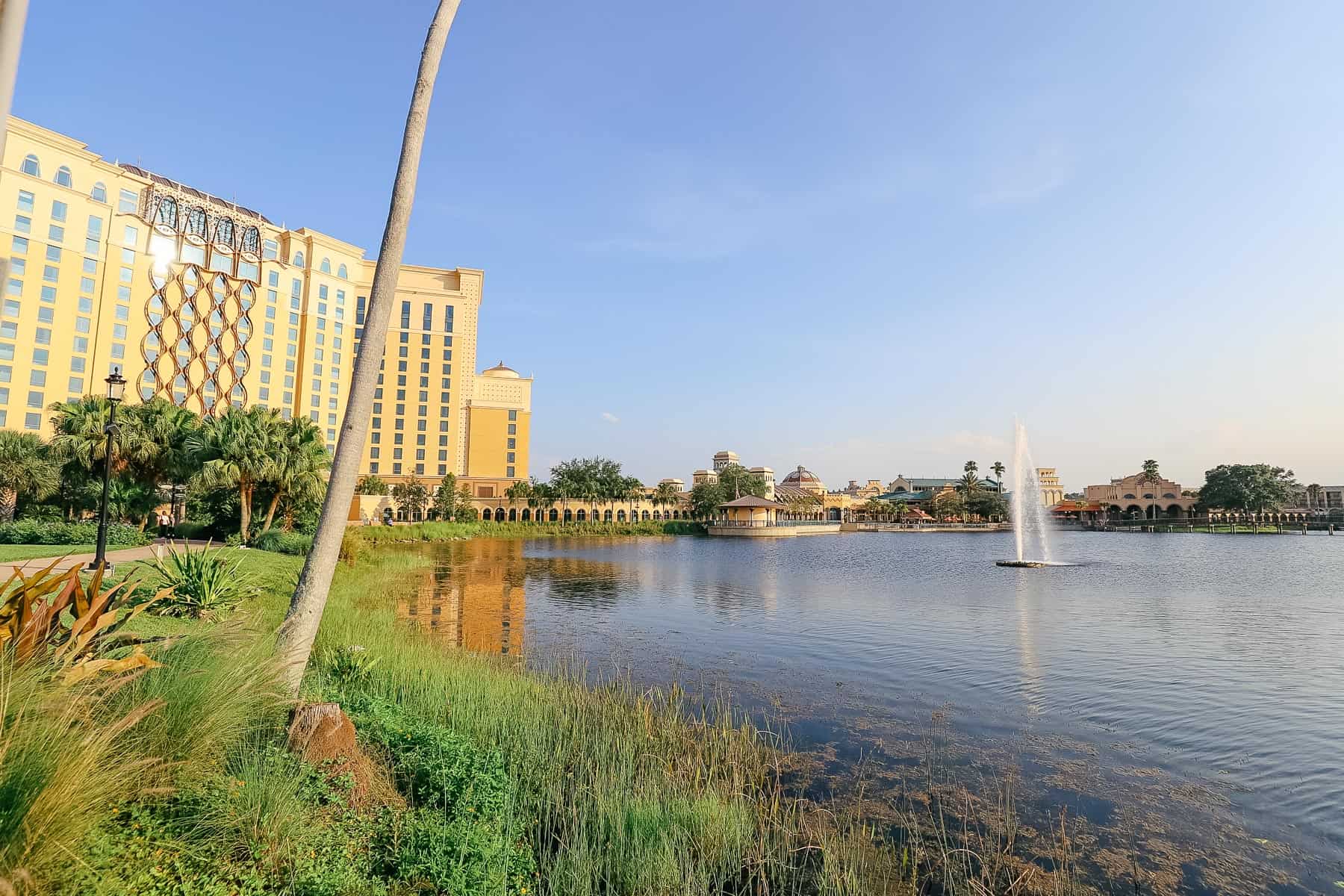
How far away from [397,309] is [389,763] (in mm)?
98337

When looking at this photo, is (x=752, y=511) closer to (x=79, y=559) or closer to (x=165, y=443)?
(x=165, y=443)

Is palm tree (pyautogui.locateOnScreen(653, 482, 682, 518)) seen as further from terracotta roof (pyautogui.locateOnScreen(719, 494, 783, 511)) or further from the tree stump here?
the tree stump

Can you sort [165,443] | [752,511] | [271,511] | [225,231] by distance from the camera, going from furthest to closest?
[752,511], [225,231], [271,511], [165,443]

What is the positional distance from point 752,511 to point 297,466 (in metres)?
68.0

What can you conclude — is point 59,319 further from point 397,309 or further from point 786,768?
point 786,768

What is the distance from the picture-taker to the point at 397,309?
95.3 metres

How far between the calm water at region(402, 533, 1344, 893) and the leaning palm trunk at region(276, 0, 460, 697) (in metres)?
6.17

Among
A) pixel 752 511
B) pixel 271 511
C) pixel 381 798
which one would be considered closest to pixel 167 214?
pixel 271 511

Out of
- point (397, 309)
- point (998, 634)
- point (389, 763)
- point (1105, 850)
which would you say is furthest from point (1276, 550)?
point (397, 309)

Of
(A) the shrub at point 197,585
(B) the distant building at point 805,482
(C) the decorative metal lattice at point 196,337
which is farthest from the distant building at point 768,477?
(A) the shrub at point 197,585

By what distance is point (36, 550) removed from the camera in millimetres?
21234

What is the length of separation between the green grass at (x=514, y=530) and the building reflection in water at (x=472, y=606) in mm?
14840

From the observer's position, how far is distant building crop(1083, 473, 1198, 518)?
128 metres

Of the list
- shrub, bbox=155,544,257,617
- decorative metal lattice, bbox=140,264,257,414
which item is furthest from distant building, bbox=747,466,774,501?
shrub, bbox=155,544,257,617
